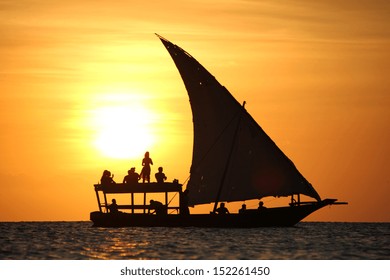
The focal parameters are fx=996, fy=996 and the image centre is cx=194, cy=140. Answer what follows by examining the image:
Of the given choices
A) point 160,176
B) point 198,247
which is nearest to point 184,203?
point 160,176

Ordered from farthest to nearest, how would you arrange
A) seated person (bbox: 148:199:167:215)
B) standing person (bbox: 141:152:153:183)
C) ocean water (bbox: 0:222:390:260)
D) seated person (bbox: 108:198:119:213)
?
seated person (bbox: 108:198:119:213) < seated person (bbox: 148:199:167:215) < standing person (bbox: 141:152:153:183) < ocean water (bbox: 0:222:390:260)

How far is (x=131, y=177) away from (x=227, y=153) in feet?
22.8

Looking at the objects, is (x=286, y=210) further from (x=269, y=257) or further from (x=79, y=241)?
(x=269, y=257)

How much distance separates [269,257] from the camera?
48531mm

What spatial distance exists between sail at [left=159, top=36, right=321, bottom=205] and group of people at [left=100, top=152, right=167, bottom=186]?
2.17 m

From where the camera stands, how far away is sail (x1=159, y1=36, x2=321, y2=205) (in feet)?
218

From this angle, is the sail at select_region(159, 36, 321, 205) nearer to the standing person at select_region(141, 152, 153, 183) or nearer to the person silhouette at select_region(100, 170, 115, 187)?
the standing person at select_region(141, 152, 153, 183)

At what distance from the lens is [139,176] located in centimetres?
6831

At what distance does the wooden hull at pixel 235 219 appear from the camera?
224 ft

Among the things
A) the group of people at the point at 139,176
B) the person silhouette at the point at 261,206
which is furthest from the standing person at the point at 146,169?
the person silhouette at the point at 261,206

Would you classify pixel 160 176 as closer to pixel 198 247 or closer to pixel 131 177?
pixel 131 177

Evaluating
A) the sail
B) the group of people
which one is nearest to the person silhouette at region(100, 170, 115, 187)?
the group of people

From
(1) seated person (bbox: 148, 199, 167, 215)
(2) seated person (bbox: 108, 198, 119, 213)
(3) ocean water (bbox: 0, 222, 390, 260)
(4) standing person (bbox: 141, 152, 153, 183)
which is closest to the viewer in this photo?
(3) ocean water (bbox: 0, 222, 390, 260)
